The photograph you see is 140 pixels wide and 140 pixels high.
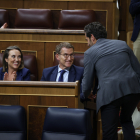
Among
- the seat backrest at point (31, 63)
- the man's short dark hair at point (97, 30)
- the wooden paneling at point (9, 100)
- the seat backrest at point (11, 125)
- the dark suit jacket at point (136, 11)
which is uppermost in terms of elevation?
the dark suit jacket at point (136, 11)

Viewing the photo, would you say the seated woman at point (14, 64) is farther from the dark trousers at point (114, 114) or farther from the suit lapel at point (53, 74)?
the dark trousers at point (114, 114)

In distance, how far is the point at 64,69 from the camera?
0.89 metres

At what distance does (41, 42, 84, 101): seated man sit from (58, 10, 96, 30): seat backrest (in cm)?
32

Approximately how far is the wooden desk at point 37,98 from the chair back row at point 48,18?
562 millimetres

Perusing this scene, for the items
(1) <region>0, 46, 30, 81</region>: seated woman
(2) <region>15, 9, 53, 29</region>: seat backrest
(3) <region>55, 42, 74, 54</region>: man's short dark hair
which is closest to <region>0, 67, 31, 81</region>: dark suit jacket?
(1) <region>0, 46, 30, 81</region>: seated woman

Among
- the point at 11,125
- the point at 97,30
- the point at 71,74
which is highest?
the point at 97,30

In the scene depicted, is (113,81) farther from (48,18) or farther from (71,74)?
(48,18)

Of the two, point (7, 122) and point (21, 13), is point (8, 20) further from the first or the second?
point (7, 122)

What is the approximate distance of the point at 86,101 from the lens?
0.78m

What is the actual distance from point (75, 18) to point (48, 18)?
0.41ft

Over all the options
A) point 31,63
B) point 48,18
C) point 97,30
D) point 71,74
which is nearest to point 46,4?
point 48,18

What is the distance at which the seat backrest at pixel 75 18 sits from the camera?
3.91 ft

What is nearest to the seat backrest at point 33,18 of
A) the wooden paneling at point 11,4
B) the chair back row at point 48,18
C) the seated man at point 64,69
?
the chair back row at point 48,18

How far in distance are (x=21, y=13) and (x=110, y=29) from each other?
40 cm
